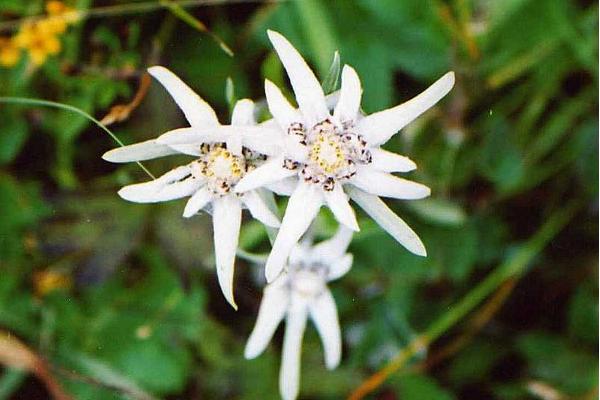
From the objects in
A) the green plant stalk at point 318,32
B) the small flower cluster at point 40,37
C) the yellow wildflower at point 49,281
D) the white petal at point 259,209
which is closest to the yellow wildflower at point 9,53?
the small flower cluster at point 40,37

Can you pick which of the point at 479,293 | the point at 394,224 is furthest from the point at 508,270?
the point at 394,224

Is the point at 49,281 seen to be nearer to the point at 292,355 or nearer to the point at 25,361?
the point at 25,361

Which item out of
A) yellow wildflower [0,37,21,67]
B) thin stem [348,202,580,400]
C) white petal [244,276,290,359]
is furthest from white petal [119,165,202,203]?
thin stem [348,202,580,400]

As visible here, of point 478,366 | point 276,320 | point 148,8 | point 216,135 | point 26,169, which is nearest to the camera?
point 216,135

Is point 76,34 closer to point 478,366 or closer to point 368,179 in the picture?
point 368,179

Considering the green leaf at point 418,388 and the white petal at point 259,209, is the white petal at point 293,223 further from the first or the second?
the green leaf at point 418,388

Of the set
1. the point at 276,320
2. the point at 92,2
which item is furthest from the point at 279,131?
the point at 92,2
